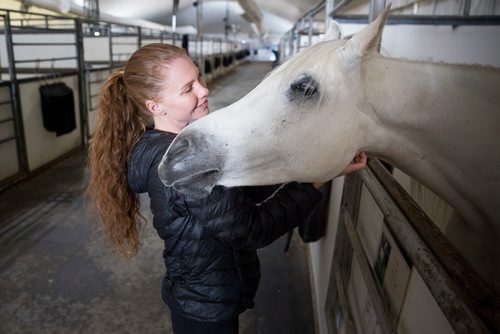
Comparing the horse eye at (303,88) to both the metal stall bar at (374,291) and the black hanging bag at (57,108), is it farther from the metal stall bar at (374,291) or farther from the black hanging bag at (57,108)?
the black hanging bag at (57,108)

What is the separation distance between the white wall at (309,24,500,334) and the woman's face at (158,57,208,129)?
25.0 inches

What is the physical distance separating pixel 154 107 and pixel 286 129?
460 mm

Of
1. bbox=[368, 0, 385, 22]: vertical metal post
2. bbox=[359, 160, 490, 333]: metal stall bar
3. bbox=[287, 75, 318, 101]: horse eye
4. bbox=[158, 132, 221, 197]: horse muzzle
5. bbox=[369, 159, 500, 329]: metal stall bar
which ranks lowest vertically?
bbox=[359, 160, 490, 333]: metal stall bar

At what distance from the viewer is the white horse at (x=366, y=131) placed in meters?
0.87

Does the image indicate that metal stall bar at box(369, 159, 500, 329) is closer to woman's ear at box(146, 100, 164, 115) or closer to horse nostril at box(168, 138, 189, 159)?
horse nostril at box(168, 138, 189, 159)

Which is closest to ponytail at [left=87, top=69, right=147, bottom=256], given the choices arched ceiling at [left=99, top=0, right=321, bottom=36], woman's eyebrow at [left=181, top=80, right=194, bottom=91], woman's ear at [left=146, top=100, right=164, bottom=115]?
woman's ear at [left=146, top=100, right=164, bottom=115]

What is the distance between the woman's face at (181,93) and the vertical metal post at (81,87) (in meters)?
4.74

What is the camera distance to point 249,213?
106cm

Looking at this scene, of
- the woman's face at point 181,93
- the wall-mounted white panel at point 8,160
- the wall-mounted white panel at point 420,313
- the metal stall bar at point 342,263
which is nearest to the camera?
the wall-mounted white panel at point 420,313

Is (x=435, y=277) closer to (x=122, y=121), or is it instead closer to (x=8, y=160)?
(x=122, y=121)

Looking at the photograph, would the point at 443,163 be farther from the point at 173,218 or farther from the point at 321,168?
the point at 173,218

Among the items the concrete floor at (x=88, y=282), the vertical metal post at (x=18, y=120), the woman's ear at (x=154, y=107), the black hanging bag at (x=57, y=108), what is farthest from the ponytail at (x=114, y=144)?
the black hanging bag at (x=57, y=108)

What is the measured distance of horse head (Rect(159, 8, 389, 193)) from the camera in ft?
3.05

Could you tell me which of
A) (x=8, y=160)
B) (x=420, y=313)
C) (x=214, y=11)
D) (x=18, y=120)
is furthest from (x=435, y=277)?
(x=214, y=11)
